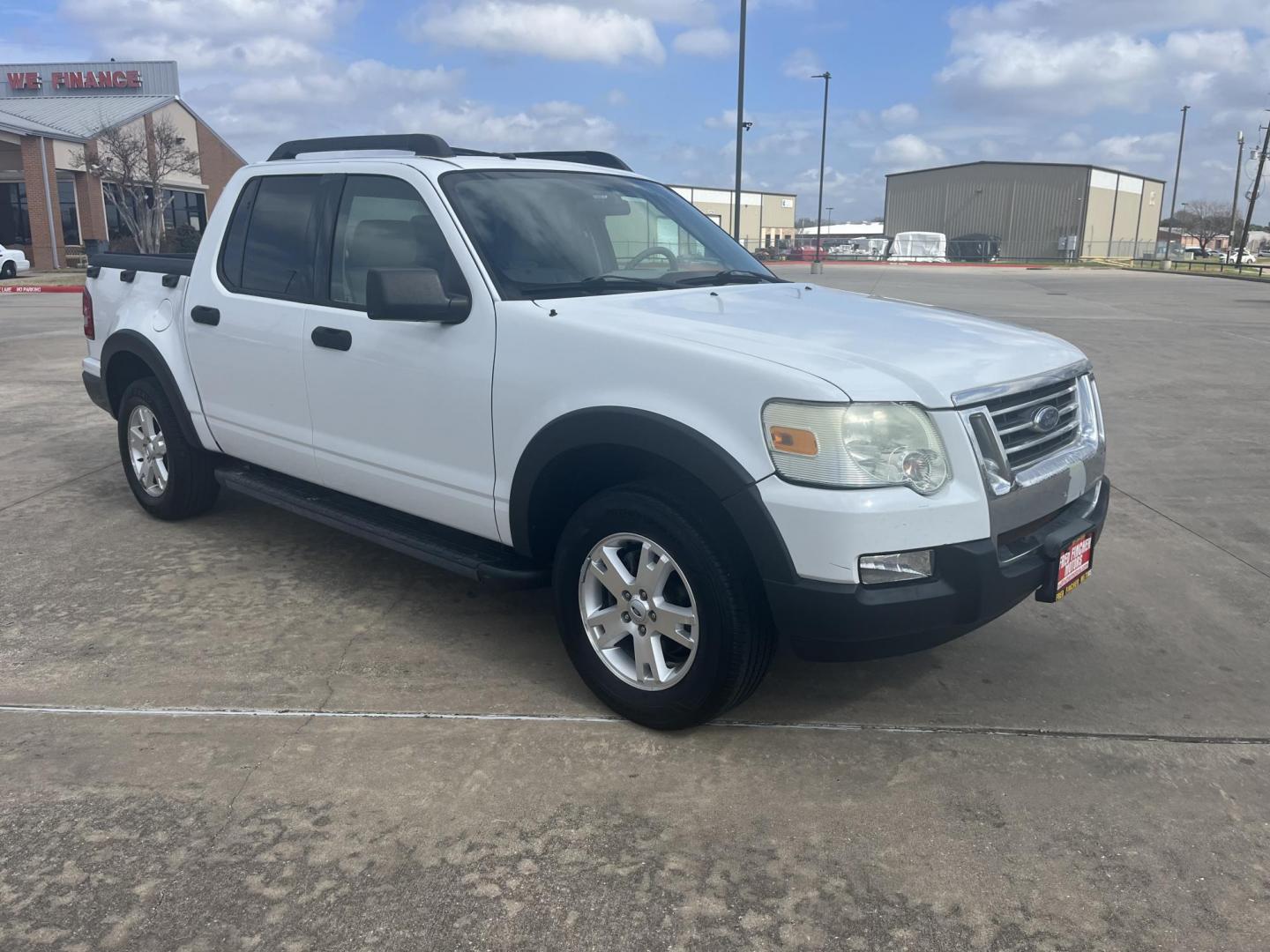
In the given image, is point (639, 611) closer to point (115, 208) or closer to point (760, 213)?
point (115, 208)

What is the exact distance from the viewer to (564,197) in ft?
13.8

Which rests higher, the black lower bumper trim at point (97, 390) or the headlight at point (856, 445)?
the headlight at point (856, 445)

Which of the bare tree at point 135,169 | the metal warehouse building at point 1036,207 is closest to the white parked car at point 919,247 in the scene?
the metal warehouse building at point 1036,207

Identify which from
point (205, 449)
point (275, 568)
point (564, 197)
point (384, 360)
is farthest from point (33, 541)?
point (564, 197)

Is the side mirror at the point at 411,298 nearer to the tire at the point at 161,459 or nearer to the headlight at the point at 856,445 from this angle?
the headlight at the point at 856,445

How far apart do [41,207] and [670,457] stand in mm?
42937

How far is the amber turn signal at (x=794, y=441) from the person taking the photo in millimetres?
2877

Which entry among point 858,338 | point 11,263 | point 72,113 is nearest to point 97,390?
point 858,338

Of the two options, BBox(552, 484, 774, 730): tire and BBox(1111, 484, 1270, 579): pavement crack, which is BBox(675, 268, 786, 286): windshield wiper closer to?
BBox(552, 484, 774, 730): tire

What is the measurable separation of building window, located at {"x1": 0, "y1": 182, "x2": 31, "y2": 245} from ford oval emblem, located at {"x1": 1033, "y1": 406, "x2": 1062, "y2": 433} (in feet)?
147

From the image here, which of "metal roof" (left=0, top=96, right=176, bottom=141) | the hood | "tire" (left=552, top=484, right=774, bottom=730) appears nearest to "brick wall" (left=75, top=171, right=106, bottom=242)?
"metal roof" (left=0, top=96, right=176, bottom=141)

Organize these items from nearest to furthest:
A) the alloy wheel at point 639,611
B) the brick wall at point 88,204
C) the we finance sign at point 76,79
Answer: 1. the alloy wheel at point 639,611
2. the brick wall at point 88,204
3. the we finance sign at point 76,79

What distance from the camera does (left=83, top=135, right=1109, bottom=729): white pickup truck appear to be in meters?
2.92

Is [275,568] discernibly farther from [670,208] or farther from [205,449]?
[670,208]
